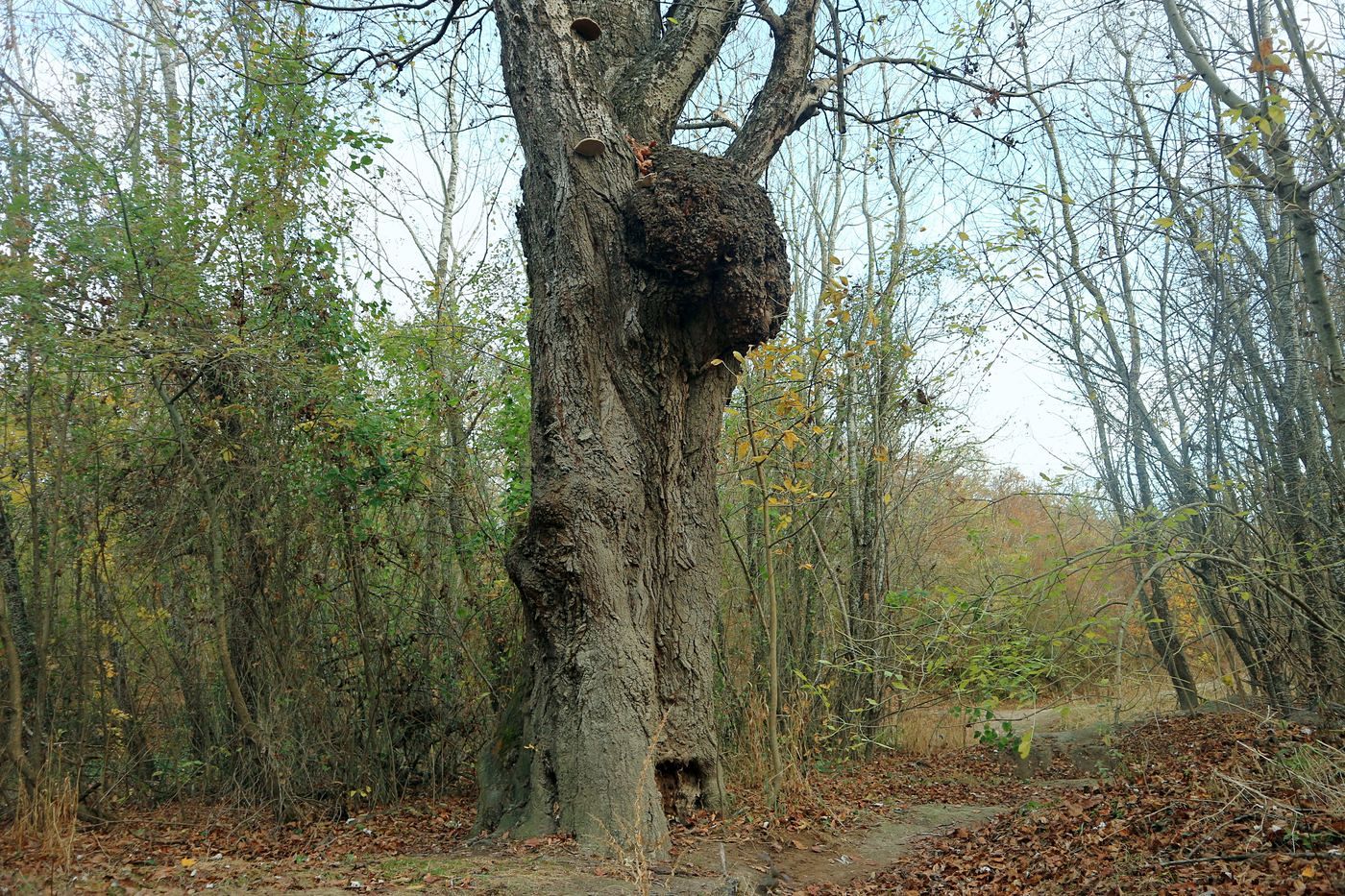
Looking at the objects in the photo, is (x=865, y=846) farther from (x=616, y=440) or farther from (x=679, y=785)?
(x=616, y=440)

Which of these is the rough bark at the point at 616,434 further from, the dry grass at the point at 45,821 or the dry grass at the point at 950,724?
the dry grass at the point at 950,724

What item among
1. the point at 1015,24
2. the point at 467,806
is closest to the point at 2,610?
the point at 467,806

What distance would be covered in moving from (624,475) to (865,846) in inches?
113

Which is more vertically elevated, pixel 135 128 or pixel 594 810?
pixel 135 128

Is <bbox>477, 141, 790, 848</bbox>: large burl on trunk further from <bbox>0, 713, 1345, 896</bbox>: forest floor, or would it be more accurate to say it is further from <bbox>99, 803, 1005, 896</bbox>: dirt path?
<bbox>0, 713, 1345, 896</bbox>: forest floor

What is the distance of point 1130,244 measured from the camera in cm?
560

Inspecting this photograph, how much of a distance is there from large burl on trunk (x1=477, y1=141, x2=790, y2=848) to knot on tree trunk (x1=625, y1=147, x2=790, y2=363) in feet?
0.04

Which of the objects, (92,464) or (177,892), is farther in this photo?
(92,464)

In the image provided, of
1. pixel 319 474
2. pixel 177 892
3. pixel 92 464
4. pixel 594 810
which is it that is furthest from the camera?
pixel 319 474

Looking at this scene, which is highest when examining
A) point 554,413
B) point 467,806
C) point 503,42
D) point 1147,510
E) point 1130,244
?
point 503,42

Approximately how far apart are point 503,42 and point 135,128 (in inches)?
150

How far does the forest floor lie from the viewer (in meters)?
3.65

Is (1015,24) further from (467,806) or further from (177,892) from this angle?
(177,892)

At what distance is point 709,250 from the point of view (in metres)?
5.06
